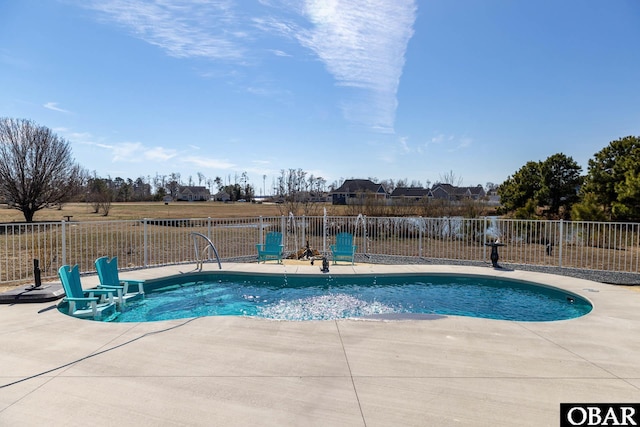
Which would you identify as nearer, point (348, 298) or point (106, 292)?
point (106, 292)

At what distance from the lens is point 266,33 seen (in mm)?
10953

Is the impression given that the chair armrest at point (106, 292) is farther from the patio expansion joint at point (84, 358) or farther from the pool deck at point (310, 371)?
the patio expansion joint at point (84, 358)

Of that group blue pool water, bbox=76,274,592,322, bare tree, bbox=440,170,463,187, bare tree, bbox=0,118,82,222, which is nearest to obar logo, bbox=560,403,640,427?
blue pool water, bbox=76,274,592,322

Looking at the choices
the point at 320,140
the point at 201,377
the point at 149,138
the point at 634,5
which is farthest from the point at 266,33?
the point at 149,138

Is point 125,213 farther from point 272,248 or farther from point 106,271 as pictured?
point 106,271

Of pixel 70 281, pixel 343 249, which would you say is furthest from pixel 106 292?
pixel 343 249

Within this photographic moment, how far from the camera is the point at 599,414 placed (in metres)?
2.89

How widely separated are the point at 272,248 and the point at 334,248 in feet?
6.02

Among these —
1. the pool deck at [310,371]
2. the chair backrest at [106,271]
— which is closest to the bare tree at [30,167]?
the chair backrest at [106,271]

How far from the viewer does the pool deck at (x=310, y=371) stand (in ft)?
9.21

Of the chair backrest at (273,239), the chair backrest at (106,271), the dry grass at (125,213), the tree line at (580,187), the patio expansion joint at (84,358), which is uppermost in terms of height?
the tree line at (580,187)

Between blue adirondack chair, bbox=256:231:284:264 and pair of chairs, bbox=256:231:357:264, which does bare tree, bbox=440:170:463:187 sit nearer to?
pair of chairs, bbox=256:231:357:264

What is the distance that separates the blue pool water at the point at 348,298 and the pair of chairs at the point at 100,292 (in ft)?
0.83

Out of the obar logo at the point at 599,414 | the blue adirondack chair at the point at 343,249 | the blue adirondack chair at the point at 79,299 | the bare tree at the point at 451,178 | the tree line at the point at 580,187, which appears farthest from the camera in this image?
the bare tree at the point at 451,178
